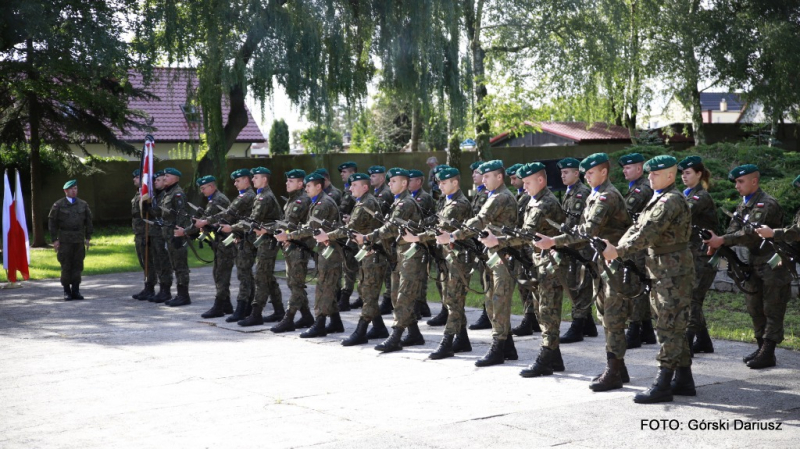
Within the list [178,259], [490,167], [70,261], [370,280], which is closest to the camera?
[490,167]

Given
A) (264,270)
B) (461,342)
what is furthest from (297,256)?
(461,342)

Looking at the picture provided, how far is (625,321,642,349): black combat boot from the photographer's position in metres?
9.54

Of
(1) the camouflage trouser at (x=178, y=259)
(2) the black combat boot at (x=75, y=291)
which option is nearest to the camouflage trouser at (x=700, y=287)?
(1) the camouflage trouser at (x=178, y=259)

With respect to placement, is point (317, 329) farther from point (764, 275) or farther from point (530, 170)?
point (764, 275)

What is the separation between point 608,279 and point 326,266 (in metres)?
4.08

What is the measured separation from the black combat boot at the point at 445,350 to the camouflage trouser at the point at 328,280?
1.82 metres

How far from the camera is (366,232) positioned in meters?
10.6

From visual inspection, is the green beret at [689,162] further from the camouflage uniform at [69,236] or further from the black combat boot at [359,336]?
the camouflage uniform at [69,236]

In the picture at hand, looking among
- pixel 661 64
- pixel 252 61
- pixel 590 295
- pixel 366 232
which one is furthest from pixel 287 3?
pixel 661 64

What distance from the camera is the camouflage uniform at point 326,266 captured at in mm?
10633

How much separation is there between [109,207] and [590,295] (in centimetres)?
2298

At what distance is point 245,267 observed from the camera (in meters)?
12.3

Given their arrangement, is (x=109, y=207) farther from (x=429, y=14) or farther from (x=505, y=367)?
(x=505, y=367)

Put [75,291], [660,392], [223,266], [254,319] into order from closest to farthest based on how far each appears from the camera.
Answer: [660,392] < [254,319] < [223,266] < [75,291]
